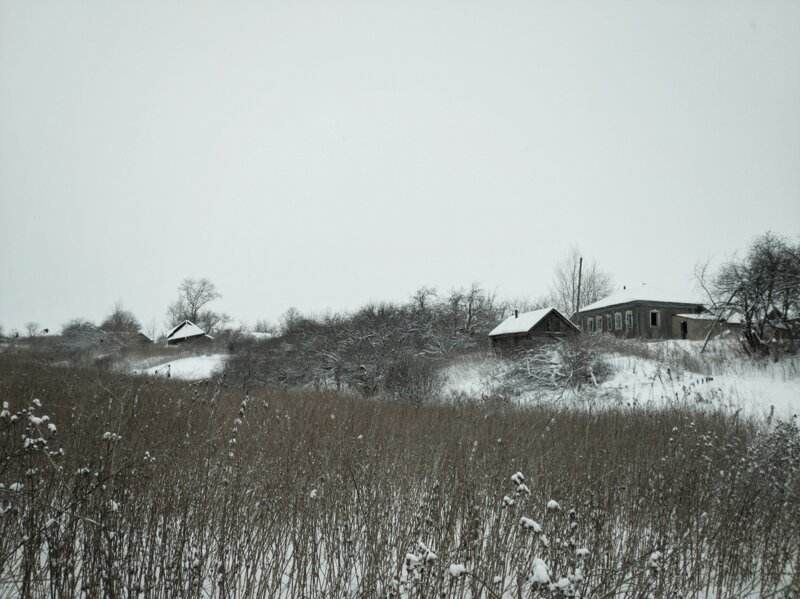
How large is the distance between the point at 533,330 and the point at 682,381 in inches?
386

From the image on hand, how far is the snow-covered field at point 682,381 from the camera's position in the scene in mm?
11258

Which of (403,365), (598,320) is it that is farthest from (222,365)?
(598,320)

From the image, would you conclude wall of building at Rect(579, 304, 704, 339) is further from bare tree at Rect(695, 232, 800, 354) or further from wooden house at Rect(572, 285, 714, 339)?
bare tree at Rect(695, 232, 800, 354)

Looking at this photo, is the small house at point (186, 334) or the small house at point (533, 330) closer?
the small house at point (533, 330)

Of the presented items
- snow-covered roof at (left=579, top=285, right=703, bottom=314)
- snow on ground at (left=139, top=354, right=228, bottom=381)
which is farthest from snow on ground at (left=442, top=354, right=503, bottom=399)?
snow-covered roof at (left=579, top=285, right=703, bottom=314)

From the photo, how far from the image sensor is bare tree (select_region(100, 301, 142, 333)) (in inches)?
1838

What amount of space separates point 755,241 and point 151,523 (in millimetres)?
22200

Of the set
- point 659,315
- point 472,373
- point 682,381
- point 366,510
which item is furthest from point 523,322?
point 366,510

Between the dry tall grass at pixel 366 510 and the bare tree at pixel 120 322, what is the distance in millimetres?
46192

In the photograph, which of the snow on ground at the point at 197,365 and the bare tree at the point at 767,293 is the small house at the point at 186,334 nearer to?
the snow on ground at the point at 197,365

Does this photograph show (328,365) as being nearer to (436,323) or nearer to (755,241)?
(436,323)

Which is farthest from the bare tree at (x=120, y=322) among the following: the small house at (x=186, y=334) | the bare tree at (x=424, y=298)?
the bare tree at (x=424, y=298)

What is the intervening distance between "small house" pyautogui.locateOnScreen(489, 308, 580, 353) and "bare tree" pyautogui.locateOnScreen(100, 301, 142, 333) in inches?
1551

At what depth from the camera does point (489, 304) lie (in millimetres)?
39031
